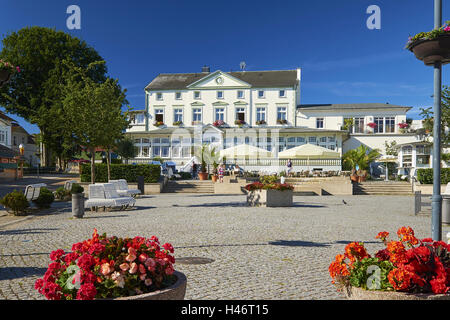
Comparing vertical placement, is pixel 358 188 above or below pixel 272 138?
below

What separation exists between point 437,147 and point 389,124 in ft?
161

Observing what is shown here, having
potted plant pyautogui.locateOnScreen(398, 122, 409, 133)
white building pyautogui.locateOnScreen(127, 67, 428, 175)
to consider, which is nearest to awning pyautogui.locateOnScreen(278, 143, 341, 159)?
white building pyautogui.locateOnScreen(127, 67, 428, 175)

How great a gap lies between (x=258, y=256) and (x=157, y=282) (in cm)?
416

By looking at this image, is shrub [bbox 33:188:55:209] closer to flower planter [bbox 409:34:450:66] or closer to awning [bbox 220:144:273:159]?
flower planter [bbox 409:34:450:66]

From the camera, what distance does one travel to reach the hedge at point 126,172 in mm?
27312

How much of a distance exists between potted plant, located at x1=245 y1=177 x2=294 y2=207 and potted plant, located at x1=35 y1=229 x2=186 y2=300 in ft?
44.1

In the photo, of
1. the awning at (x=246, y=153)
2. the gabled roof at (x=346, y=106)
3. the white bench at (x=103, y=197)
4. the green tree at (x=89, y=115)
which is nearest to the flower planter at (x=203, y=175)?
the awning at (x=246, y=153)

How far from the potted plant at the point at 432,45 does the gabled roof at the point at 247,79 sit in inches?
1890

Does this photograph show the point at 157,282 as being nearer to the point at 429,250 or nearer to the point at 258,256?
the point at 429,250

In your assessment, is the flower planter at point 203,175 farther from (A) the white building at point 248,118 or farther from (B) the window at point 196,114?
(B) the window at point 196,114

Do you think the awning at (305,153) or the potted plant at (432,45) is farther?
the awning at (305,153)

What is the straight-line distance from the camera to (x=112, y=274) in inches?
117

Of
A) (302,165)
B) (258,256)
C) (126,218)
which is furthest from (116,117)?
(302,165)

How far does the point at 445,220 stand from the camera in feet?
39.0
